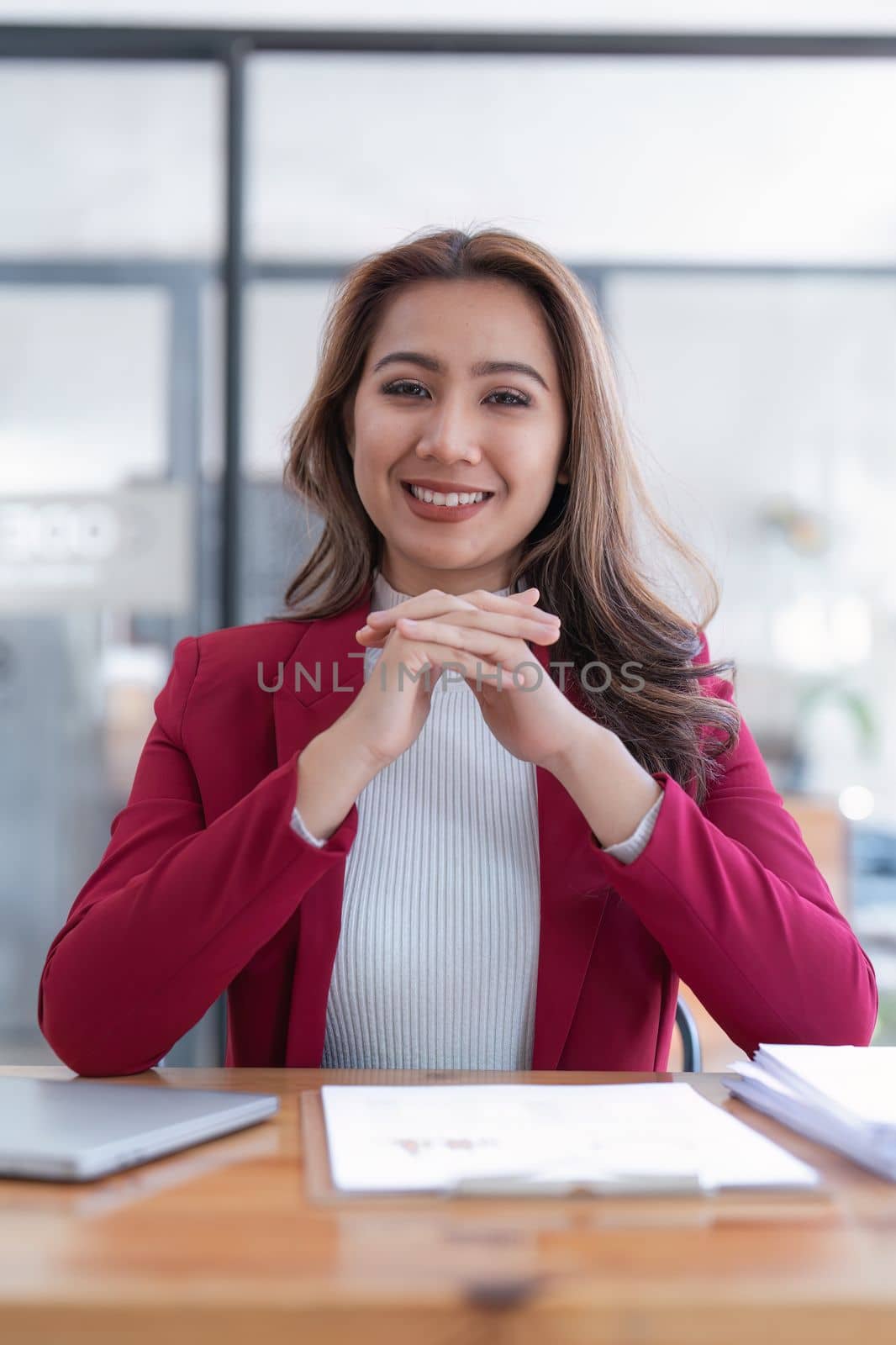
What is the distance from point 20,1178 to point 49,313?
266cm

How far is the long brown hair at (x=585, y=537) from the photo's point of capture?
155 cm

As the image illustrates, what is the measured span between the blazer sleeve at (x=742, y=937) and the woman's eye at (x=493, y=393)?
559mm

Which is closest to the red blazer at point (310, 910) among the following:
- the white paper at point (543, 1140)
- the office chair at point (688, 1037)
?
the office chair at point (688, 1037)

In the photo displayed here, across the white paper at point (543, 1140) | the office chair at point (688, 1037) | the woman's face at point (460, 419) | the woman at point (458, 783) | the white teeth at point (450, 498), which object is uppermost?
the woman's face at point (460, 419)

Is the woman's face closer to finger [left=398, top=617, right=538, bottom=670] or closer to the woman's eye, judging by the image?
the woman's eye

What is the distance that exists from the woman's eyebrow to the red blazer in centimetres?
34

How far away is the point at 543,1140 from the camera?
85cm

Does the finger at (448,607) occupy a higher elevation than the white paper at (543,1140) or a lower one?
higher

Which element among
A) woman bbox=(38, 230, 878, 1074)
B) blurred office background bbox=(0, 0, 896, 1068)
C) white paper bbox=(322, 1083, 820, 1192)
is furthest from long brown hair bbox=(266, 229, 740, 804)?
blurred office background bbox=(0, 0, 896, 1068)

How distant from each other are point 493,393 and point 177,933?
29.8 inches

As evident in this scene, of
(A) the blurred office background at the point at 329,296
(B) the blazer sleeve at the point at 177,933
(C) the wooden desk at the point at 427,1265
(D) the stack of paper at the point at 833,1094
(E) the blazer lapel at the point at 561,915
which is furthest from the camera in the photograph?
(A) the blurred office background at the point at 329,296

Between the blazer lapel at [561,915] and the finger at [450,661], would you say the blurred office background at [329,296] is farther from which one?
the finger at [450,661]

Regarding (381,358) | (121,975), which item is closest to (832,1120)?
(121,975)

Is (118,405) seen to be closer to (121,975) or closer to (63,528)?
(63,528)
